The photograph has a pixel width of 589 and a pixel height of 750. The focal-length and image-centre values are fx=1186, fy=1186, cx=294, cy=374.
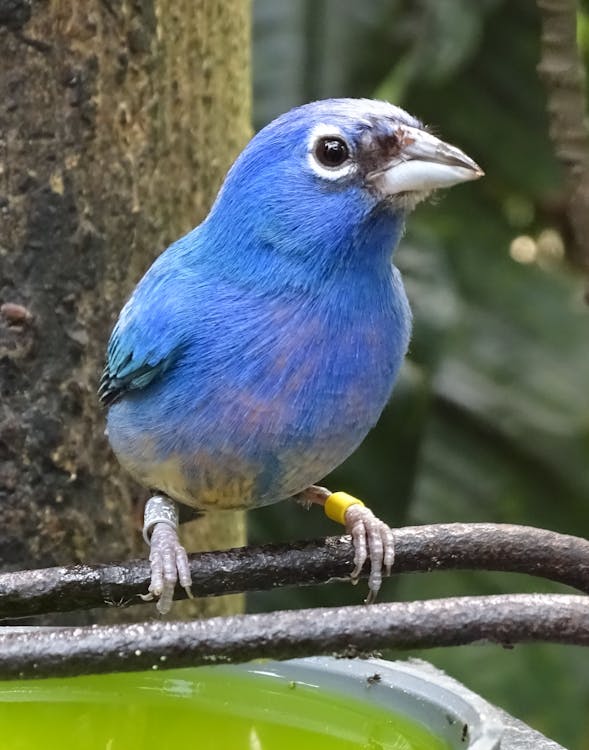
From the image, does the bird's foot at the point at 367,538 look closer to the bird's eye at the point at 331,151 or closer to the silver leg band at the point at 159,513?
the silver leg band at the point at 159,513

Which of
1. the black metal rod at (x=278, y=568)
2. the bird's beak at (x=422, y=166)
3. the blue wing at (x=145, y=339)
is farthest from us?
the blue wing at (x=145, y=339)

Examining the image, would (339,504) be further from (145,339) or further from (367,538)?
(145,339)

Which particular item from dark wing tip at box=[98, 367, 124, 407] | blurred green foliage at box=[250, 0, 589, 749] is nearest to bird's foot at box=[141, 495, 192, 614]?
dark wing tip at box=[98, 367, 124, 407]

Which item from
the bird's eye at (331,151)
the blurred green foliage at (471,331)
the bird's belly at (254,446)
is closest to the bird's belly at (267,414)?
the bird's belly at (254,446)

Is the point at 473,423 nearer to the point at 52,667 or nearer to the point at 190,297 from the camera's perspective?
the point at 190,297

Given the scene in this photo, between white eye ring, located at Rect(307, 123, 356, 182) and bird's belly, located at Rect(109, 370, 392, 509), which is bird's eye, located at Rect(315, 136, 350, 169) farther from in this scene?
bird's belly, located at Rect(109, 370, 392, 509)

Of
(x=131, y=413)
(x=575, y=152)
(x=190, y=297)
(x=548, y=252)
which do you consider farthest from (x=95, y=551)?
(x=548, y=252)
